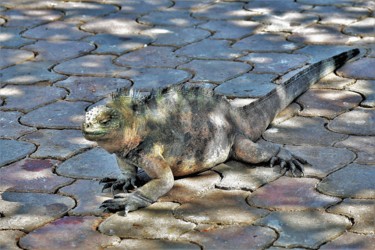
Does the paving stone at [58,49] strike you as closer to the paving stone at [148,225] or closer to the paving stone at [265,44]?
the paving stone at [265,44]

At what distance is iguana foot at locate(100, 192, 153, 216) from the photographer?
5.23 metres

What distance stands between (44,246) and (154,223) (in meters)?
0.60

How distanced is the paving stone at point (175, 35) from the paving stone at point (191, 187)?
2.73m

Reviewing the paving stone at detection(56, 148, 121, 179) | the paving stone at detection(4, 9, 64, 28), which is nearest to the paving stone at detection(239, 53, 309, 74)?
the paving stone at detection(56, 148, 121, 179)

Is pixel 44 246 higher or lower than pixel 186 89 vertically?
lower

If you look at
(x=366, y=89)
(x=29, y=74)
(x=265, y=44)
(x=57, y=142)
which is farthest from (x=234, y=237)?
(x=265, y=44)

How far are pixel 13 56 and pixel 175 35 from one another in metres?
1.44

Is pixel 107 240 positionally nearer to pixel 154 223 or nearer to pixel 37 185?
pixel 154 223

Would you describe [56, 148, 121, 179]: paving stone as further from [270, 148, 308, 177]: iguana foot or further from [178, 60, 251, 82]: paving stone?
[178, 60, 251, 82]: paving stone

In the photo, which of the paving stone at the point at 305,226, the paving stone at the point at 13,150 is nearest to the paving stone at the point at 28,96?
the paving stone at the point at 13,150

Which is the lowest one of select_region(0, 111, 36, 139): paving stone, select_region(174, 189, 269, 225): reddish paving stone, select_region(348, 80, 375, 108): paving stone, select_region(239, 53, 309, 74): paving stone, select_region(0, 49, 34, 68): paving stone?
select_region(0, 111, 36, 139): paving stone

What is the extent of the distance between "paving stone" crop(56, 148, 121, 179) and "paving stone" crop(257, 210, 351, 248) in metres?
1.12

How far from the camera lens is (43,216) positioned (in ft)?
17.1

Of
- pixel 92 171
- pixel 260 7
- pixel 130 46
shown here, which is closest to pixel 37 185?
pixel 92 171
